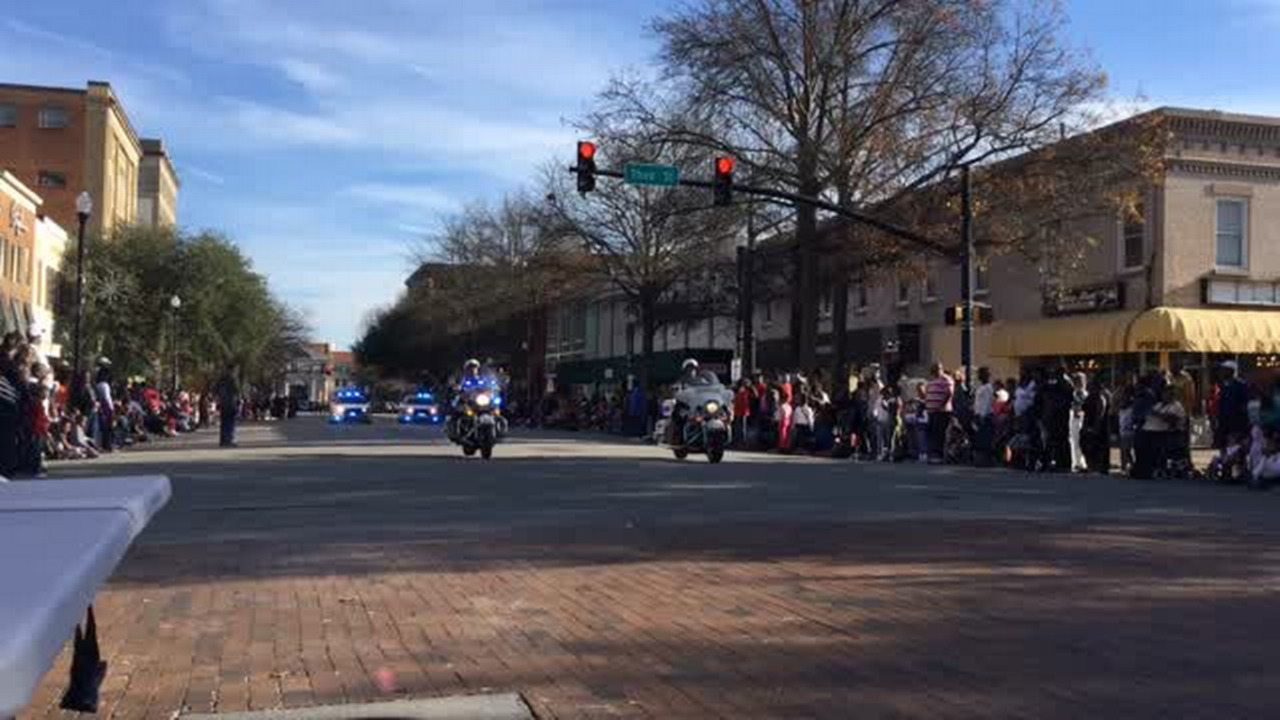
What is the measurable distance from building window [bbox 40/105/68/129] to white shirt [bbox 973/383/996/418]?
2798 inches

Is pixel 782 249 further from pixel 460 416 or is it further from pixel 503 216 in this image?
pixel 503 216

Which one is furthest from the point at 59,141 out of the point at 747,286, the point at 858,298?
the point at 747,286

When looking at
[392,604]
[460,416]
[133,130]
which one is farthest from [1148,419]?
[133,130]

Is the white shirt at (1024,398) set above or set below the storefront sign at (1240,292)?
below

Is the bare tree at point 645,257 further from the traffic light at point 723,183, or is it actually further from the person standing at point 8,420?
the person standing at point 8,420

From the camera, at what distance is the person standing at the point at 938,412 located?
2503 centimetres

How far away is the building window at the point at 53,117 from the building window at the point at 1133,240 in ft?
216

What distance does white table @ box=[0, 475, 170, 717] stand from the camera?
8.57ft

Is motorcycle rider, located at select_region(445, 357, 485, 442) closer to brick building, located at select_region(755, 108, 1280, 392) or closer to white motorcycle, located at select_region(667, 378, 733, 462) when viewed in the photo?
white motorcycle, located at select_region(667, 378, 733, 462)

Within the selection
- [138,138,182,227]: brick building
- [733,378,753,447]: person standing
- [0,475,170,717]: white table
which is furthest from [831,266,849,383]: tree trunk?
[138,138,182,227]: brick building

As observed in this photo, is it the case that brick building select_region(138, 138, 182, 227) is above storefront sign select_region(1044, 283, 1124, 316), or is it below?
above

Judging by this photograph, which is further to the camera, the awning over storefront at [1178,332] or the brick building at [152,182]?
the brick building at [152,182]

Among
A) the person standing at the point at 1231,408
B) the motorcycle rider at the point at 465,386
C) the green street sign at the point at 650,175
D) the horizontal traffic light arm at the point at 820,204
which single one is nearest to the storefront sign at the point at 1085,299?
the horizontal traffic light arm at the point at 820,204

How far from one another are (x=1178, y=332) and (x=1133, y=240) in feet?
12.3
